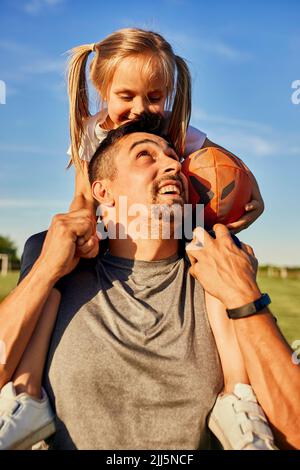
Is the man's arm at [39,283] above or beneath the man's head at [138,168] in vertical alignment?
beneath

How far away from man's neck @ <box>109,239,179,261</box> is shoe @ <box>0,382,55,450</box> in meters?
1.12

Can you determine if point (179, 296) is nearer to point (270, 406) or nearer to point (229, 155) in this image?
point (270, 406)

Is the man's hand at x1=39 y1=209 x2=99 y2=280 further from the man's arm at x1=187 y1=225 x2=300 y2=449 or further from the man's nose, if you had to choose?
the man's arm at x1=187 y1=225 x2=300 y2=449

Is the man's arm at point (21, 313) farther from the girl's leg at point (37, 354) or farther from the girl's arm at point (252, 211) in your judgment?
the girl's arm at point (252, 211)

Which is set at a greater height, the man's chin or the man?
the man's chin

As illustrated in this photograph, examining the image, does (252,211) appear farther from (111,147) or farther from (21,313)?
(21,313)

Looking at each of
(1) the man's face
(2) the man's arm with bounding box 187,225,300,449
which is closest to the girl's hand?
(1) the man's face

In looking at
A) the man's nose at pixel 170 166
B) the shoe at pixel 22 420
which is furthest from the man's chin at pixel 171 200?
the shoe at pixel 22 420

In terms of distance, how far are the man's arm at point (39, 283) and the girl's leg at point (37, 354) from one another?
50 millimetres

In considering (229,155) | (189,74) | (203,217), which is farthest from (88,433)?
(189,74)

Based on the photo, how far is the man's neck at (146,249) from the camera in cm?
384

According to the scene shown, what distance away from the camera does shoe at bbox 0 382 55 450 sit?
2.96m

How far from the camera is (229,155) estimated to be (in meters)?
4.15
